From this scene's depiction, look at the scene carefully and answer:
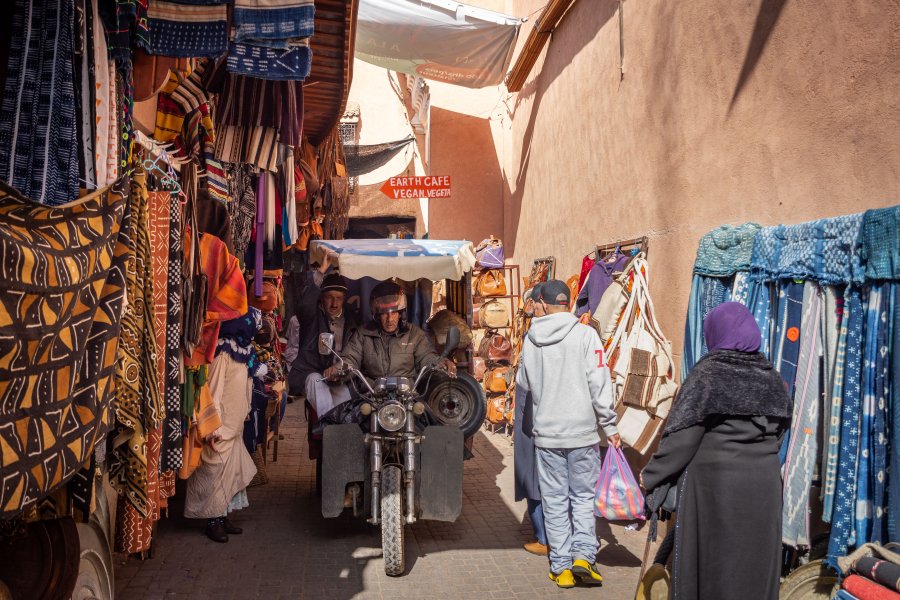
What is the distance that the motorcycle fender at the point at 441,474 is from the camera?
Answer: 17.1 ft

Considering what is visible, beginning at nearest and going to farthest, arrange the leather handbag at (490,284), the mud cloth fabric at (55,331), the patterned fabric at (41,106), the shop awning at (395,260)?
the mud cloth fabric at (55,331) < the patterned fabric at (41,106) < the shop awning at (395,260) < the leather handbag at (490,284)

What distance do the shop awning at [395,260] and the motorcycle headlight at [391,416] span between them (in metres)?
1.39

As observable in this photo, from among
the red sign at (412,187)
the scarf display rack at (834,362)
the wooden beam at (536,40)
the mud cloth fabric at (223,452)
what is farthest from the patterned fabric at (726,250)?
the red sign at (412,187)

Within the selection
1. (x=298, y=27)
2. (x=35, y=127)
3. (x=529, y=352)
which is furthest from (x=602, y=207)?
(x=35, y=127)

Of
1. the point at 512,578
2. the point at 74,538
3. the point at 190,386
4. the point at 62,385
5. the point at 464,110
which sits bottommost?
the point at 512,578

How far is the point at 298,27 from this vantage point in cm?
344

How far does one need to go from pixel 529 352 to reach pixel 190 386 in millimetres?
2464

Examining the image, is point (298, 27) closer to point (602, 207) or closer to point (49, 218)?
point (49, 218)

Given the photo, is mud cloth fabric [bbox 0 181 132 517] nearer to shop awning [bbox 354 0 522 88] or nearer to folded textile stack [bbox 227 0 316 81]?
folded textile stack [bbox 227 0 316 81]

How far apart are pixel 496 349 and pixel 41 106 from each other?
7.83 meters

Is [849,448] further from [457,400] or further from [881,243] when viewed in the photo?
[457,400]

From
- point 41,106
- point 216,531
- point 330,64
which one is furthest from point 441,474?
point 330,64

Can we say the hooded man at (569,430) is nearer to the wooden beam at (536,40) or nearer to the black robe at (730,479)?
the black robe at (730,479)

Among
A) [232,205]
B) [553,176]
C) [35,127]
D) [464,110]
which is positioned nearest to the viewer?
[35,127]
